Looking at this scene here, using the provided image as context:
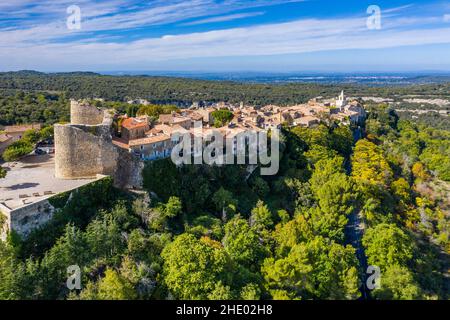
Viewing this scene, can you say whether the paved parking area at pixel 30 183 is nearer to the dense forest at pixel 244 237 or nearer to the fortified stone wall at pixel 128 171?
the dense forest at pixel 244 237

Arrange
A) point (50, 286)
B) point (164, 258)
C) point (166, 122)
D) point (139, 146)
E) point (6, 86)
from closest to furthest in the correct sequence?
point (50, 286)
point (164, 258)
point (139, 146)
point (166, 122)
point (6, 86)

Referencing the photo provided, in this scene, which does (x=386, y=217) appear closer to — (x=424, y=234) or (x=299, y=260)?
(x=424, y=234)

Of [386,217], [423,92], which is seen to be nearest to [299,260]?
[386,217]

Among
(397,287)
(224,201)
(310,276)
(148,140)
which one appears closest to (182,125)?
(148,140)

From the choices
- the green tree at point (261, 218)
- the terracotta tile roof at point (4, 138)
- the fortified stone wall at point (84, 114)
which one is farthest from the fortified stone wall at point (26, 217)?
the terracotta tile roof at point (4, 138)

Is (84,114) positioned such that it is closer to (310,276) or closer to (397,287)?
(310,276)

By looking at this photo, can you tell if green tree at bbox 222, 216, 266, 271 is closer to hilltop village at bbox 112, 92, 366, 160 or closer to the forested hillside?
the forested hillside

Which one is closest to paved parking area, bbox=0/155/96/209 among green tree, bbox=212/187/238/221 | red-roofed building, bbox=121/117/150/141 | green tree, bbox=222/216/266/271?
red-roofed building, bbox=121/117/150/141

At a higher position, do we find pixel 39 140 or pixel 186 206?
pixel 39 140
